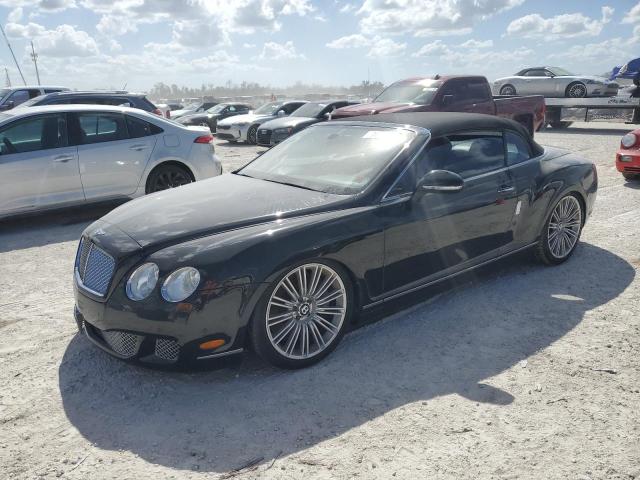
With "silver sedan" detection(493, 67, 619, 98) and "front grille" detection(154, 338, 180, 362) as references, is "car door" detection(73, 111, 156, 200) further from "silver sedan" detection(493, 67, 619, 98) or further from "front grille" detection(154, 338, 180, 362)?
"silver sedan" detection(493, 67, 619, 98)

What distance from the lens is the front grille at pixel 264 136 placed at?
14.9m

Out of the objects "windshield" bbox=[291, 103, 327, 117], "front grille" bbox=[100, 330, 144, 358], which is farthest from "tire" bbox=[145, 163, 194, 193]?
"windshield" bbox=[291, 103, 327, 117]

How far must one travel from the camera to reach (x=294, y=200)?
3.63 meters

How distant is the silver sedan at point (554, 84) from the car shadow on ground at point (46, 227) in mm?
16514

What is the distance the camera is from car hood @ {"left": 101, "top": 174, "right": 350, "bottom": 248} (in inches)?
129

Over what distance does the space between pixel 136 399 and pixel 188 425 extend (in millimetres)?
429

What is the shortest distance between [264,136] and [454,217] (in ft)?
37.9

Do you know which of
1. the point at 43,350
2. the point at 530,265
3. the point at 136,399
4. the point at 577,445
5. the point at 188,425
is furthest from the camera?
the point at 530,265

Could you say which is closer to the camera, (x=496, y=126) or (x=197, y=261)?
(x=197, y=261)

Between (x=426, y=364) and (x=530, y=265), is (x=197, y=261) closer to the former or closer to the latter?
(x=426, y=364)

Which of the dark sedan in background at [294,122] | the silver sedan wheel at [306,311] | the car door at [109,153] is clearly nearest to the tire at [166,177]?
the car door at [109,153]

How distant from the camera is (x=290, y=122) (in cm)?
1470

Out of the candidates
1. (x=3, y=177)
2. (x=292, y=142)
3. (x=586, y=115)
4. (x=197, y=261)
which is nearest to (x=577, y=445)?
(x=197, y=261)

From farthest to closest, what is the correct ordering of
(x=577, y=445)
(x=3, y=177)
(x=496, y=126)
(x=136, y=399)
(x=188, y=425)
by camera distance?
1. (x=3, y=177)
2. (x=496, y=126)
3. (x=136, y=399)
4. (x=188, y=425)
5. (x=577, y=445)
